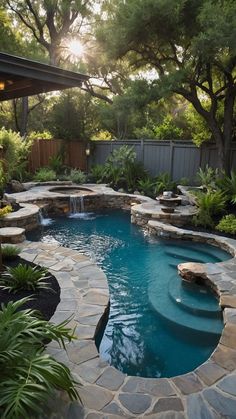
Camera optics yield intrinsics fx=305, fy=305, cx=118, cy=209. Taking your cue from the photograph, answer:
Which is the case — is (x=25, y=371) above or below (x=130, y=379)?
above

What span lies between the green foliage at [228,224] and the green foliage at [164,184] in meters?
3.96

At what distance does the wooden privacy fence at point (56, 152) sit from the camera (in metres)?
14.7

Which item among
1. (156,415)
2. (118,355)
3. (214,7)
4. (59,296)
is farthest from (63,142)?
(156,415)

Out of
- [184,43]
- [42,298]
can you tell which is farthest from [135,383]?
[184,43]

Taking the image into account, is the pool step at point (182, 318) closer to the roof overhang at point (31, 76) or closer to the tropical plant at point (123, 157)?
the roof overhang at point (31, 76)

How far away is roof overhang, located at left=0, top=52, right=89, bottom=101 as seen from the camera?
3.92 meters

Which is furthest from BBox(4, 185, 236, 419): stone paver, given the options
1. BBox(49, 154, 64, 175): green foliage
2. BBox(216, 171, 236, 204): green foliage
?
BBox(49, 154, 64, 175): green foliage

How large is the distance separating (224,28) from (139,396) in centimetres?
781

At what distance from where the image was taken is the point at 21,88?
5.19m

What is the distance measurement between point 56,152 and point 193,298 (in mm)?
12129

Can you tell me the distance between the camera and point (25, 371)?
2244mm

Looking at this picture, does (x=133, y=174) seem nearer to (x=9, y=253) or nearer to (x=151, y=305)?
(x=9, y=253)

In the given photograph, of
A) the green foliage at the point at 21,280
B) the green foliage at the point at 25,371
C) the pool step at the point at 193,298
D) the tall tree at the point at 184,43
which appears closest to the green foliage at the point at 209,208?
the tall tree at the point at 184,43

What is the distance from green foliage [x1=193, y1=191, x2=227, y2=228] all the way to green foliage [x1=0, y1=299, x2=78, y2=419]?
5837 millimetres
